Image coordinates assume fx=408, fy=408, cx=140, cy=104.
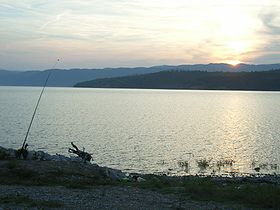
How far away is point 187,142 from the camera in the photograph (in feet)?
168

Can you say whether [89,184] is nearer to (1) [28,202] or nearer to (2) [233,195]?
(1) [28,202]

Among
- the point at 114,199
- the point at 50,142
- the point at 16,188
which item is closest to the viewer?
the point at 114,199

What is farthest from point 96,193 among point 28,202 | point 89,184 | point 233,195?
point 233,195

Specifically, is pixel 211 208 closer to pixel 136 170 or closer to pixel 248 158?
pixel 136 170

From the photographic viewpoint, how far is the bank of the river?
44.0 ft

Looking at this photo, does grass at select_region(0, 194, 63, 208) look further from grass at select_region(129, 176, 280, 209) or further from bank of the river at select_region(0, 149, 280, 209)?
grass at select_region(129, 176, 280, 209)

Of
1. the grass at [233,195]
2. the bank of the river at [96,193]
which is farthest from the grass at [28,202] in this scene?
the grass at [233,195]

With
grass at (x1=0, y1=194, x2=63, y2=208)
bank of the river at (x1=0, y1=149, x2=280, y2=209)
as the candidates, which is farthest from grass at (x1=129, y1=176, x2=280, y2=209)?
grass at (x1=0, y1=194, x2=63, y2=208)

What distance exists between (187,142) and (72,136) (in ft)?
49.5

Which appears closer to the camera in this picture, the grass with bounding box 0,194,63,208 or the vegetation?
the grass with bounding box 0,194,63,208

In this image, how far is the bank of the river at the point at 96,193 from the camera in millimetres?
13406

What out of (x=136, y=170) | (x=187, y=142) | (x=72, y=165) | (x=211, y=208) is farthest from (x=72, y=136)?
(x=211, y=208)

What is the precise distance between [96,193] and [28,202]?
3.14 meters

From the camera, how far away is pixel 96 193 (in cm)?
1547
